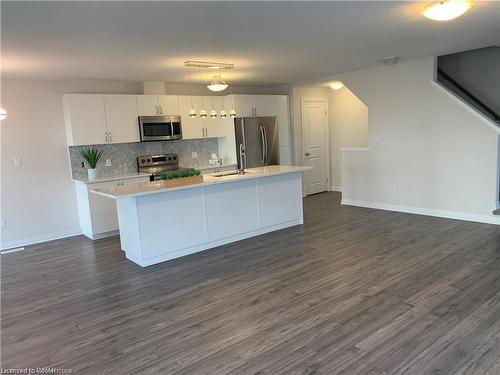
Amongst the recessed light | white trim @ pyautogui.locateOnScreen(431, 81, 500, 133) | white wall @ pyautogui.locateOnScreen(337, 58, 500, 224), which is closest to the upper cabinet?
white wall @ pyautogui.locateOnScreen(337, 58, 500, 224)

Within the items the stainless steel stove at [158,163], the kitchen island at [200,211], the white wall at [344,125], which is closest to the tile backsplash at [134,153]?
the stainless steel stove at [158,163]

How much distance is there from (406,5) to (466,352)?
2591 mm

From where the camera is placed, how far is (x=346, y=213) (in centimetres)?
641

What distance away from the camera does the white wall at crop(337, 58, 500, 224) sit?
17.2 ft

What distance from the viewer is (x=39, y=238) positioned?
18.5 ft

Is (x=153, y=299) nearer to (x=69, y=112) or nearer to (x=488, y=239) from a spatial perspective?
(x=69, y=112)

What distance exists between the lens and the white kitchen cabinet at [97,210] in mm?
5516

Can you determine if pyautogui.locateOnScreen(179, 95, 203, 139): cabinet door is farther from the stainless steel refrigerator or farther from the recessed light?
the recessed light

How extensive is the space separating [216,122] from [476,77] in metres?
4.56

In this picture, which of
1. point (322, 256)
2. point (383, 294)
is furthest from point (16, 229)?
point (383, 294)

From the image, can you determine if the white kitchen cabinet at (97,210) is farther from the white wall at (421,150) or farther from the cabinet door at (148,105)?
the white wall at (421,150)

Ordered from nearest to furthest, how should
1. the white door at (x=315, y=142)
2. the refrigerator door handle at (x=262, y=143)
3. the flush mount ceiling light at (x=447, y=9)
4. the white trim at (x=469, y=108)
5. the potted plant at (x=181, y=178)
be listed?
1. the flush mount ceiling light at (x=447, y=9)
2. the potted plant at (x=181, y=178)
3. the white trim at (x=469, y=108)
4. the refrigerator door handle at (x=262, y=143)
5. the white door at (x=315, y=142)

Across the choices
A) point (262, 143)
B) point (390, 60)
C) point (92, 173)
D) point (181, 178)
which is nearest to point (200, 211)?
point (181, 178)

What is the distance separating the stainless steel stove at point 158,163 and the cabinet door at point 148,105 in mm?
737
